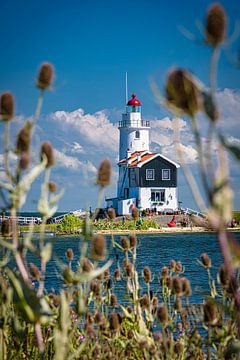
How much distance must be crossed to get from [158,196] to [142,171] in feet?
8.38

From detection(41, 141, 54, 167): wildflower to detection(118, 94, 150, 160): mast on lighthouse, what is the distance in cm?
4801

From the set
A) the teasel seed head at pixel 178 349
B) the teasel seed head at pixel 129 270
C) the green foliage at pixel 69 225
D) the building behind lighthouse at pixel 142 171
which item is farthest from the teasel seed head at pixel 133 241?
the building behind lighthouse at pixel 142 171

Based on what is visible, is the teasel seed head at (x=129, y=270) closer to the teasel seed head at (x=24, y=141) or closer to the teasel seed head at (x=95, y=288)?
the teasel seed head at (x=95, y=288)

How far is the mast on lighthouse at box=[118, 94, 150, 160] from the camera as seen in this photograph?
5025 cm

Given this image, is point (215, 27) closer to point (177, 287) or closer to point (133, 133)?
point (177, 287)

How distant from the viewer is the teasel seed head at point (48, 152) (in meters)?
2.08

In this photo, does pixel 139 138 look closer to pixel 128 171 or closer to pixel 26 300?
pixel 128 171

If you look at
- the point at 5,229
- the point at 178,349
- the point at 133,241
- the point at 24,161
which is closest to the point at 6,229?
the point at 5,229

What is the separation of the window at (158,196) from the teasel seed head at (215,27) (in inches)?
1878

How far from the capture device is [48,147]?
2.13 metres

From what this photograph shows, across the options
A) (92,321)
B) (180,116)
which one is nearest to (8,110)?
(180,116)

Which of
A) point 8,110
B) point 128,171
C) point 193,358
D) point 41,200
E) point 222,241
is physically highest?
point 128,171

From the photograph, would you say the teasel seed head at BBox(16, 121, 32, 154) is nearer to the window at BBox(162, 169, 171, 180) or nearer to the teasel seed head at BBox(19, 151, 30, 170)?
the teasel seed head at BBox(19, 151, 30, 170)

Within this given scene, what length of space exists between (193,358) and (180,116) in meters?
2.29
